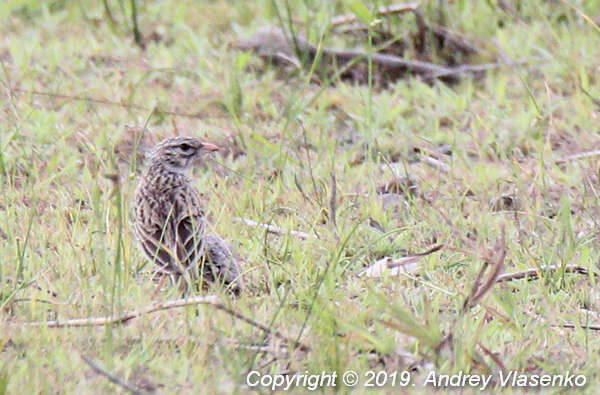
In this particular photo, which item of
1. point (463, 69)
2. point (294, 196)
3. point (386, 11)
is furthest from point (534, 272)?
point (386, 11)

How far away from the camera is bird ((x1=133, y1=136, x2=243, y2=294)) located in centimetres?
476

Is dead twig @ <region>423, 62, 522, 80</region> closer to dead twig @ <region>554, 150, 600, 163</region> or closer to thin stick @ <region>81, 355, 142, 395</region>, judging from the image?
dead twig @ <region>554, 150, 600, 163</region>

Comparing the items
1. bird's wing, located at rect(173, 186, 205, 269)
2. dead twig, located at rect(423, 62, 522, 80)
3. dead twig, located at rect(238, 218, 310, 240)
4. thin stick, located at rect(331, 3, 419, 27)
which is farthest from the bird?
thin stick, located at rect(331, 3, 419, 27)

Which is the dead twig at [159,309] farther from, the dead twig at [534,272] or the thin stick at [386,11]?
the thin stick at [386,11]

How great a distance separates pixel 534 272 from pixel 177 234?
1.53 m

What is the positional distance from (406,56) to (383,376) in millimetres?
4415

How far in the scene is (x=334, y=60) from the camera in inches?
299

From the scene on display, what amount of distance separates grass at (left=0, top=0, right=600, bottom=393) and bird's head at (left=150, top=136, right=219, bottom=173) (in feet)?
0.51

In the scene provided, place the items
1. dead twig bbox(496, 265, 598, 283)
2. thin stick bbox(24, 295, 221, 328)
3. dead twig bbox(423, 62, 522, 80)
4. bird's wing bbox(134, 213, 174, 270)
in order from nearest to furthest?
thin stick bbox(24, 295, 221, 328)
bird's wing bbox(134, 213, 174, 270)
dead twig bbox(496, 265, 598, 283)
dead twig bbox(423, 62, 522, 80)

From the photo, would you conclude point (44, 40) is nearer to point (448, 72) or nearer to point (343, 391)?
point (448, 72)

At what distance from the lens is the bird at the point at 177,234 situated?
15.6 feet

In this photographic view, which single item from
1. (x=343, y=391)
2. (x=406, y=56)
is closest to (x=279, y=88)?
(x=406, y=56)

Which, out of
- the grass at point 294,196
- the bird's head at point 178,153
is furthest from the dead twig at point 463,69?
the bird's head at point 178,153

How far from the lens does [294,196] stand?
5953 mm
